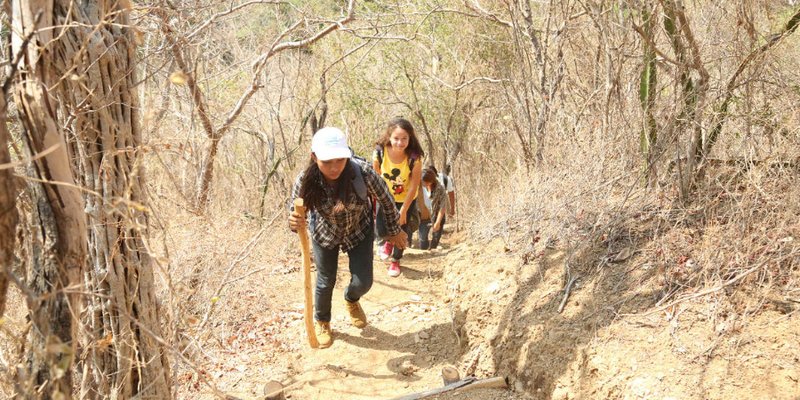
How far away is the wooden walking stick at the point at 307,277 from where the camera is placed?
4.10m

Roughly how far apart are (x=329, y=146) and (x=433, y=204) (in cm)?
382

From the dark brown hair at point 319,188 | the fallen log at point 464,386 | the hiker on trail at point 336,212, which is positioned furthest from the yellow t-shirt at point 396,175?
the fallen log at point 464,386

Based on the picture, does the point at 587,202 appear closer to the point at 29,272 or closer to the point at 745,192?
the point at 745,192

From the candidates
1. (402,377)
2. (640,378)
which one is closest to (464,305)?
(402,377)

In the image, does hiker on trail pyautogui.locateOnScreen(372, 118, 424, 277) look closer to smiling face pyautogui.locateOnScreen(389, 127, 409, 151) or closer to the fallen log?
smiling face pyautogui.locateOnScreen(389, 127, 409, 151)

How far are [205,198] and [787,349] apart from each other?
16.5 ft

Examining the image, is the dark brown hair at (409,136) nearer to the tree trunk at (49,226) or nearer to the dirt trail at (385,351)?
the dirt trail at (385,351)

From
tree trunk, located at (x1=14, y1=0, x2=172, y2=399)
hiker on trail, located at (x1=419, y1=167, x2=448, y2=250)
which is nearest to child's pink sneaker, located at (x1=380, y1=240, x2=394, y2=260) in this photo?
hiker on trail, located at (x1=419, y1=167, x2=448, y2=250)

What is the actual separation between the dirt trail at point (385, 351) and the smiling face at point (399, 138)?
1.40 metres

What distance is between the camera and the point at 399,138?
18.1 ft

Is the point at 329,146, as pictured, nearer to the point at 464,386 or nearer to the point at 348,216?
the point at 348,216

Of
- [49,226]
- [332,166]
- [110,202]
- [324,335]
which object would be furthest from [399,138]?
[49,226]

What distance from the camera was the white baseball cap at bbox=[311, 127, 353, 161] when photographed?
3.83 metres

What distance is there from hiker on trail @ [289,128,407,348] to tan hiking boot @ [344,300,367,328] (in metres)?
0.13
